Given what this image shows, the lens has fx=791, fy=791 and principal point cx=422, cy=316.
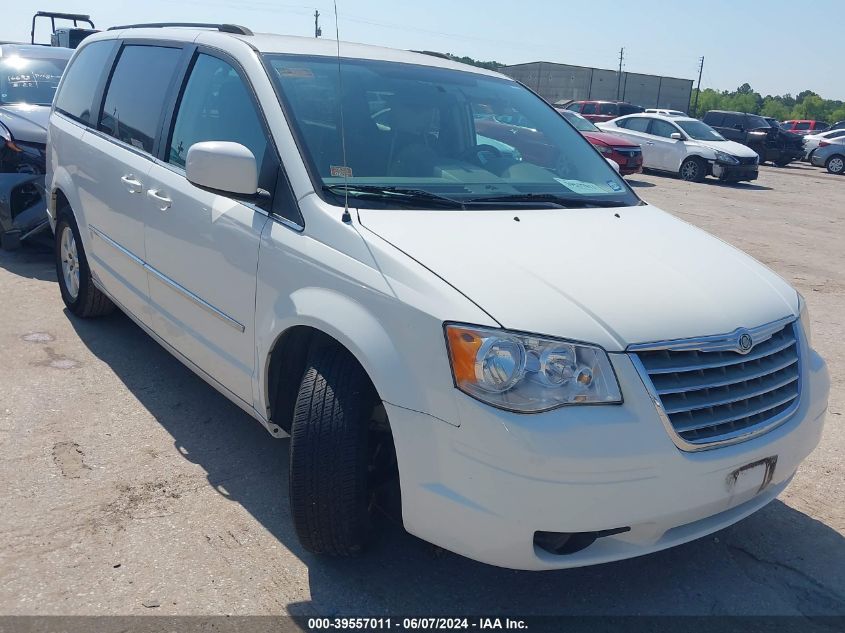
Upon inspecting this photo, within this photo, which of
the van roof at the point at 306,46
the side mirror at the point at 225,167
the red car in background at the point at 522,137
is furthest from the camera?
the red car in background at the point at 522,137

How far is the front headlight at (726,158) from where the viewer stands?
59.7ft

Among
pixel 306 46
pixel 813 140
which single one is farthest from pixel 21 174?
pixel 813 140

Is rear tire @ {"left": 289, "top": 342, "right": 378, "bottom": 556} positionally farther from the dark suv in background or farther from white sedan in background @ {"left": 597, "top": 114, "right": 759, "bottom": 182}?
the dark suv in background

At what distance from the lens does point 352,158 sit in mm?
3166

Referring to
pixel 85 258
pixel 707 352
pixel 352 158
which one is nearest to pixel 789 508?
pixel 707 352

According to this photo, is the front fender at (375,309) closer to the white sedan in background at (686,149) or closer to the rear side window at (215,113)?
the rear side window at (215,113)

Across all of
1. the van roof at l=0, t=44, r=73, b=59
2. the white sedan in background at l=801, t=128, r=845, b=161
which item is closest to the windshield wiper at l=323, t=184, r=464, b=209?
the van roof at l=0, t=44, r=73, b=59

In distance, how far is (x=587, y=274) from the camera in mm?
2674

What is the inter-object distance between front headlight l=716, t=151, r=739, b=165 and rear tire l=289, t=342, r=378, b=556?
17442 millimetres

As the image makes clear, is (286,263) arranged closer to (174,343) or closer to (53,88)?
(174,343)

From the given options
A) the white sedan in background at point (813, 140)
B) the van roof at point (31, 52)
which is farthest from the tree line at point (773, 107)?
the van roof at point (31, 52)

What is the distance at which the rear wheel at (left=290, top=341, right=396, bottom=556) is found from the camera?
266 centimetres

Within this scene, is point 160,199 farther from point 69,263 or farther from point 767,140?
point 767,140

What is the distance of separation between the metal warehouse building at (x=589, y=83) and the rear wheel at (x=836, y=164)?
3264 cm
